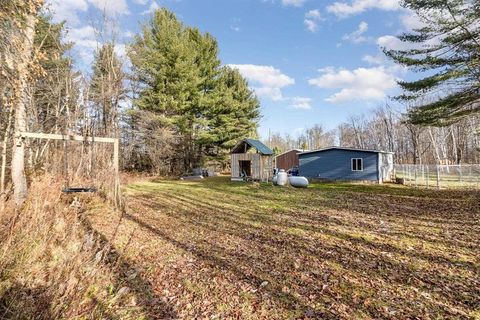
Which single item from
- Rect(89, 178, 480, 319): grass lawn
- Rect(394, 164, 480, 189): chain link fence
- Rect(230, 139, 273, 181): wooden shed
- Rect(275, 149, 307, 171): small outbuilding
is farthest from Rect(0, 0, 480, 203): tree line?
Rect(275, 149, 307, 171): small outbuilding

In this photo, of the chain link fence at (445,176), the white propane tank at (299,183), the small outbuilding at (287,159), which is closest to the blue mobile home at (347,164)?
the chain link fence at (445,176)

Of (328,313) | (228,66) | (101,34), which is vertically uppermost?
(228,66)

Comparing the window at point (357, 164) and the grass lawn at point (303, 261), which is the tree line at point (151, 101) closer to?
the grass lawn at point (303, 261)

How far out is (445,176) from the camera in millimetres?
18969

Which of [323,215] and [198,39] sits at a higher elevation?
[198,39]

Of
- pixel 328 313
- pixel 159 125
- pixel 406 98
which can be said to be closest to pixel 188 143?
pixel 159 125

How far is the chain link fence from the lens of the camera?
1494 centimetres

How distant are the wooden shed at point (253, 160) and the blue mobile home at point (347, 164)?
3.58 meters

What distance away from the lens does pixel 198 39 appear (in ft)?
85.2

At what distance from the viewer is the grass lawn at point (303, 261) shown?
3.42 m

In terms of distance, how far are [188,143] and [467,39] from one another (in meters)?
20.6

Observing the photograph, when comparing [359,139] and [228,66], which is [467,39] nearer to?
[228,66]

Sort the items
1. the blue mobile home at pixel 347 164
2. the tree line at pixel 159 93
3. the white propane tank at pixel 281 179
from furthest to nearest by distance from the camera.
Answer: the blue mobile home at pixel 347 164
the white propane tank at pixel 281 179
the tree line at pixel 159 93

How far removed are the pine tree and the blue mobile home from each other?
7.36 m
